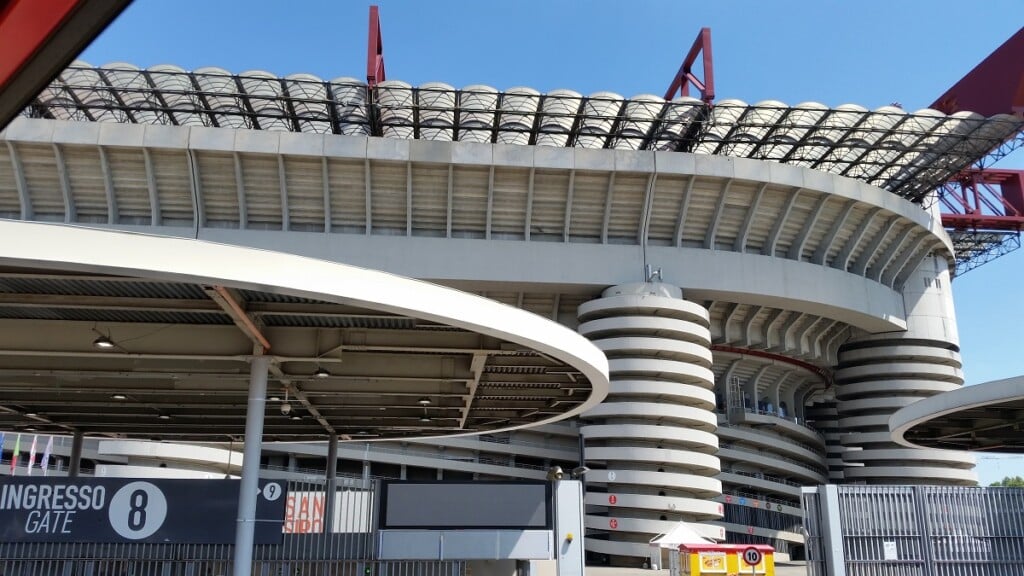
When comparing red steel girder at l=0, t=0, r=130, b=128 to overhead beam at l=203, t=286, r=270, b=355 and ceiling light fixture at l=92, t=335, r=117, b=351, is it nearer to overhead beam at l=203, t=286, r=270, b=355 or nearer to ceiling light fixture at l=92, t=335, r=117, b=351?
overhead beam at l=203, t=286, r=270, b=355

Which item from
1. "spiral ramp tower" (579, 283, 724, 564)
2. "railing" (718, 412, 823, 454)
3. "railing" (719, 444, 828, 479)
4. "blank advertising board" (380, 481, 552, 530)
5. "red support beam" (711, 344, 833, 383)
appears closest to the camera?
"blank advertising board" (380, 481, 552, 530)

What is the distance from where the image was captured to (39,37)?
272cm

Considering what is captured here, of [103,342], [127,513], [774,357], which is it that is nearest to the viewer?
A: [103,342]

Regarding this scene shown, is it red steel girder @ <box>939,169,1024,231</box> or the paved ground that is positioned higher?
→ red steel girder @ <box>939,169,1024,231</box>

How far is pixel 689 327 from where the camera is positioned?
50.9 m

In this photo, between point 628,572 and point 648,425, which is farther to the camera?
point 648,425

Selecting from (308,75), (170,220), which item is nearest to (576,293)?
(308,75)

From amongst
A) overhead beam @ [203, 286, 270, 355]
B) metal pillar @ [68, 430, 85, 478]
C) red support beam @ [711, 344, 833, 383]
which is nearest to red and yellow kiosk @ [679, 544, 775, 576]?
overhead beam @ [203, 286, 270, 355]

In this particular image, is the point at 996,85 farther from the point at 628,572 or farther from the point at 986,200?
the point at 628,572

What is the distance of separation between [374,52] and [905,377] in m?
44.1

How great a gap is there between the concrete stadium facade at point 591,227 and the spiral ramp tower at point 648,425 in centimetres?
12

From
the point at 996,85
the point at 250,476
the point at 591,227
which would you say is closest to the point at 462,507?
the point at 250,476

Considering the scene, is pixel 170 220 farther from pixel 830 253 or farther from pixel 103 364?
pixel 830 253

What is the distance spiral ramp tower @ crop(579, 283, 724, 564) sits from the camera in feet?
156
